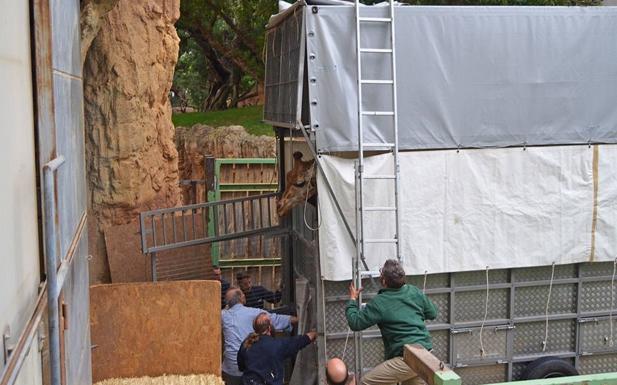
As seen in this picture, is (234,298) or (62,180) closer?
(62,180)

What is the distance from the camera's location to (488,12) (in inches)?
343

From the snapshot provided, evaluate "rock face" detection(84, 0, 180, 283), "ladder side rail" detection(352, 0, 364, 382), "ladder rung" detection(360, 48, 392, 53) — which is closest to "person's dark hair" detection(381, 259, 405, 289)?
"ladder side rail" detection(352, 0, 364, 382)

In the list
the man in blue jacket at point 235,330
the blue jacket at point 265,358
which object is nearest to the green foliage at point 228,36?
the man in blue jacket at point 235,330

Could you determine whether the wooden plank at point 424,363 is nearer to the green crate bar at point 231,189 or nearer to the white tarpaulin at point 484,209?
the white tarpaulin at point 484,209

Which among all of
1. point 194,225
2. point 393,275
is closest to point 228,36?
point 194,225

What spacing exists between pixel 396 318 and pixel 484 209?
7.59ft

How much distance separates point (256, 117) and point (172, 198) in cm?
922

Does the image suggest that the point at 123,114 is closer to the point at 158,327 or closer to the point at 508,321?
the point at 158,327

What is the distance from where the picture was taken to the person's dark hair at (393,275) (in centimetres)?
701

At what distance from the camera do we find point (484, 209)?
8781 mm

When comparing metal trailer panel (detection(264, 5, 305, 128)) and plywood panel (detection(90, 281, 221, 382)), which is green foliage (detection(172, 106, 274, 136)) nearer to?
metal trailer panel (detection(264, 5, 305, 128))

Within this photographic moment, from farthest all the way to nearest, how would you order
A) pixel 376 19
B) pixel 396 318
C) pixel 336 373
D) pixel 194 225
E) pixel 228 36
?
pixel 228 36 → pixel 194 225 → pixel 376 19 → pixel 336 373 → pixel 396 318

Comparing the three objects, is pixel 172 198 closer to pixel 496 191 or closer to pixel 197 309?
pixel 197 309

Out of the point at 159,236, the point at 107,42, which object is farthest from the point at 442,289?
the point at 107,42
